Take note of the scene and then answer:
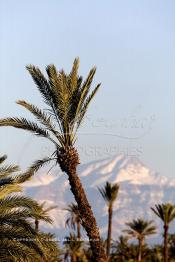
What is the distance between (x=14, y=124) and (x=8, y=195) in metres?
3.12

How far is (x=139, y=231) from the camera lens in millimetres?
106312

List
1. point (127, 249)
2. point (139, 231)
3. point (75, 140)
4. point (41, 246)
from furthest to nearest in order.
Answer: point (127, 249)
point (139, 231)
point (75, 140)
point (41, 246)

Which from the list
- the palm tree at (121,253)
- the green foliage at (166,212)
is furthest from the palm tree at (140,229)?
the green foliage at (166,212)

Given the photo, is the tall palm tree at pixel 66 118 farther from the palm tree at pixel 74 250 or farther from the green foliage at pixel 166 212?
the palm tree at pixel 74 250

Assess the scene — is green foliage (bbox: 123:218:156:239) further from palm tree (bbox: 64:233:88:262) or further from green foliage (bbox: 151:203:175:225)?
green foliage (bbox: 151:203:175:225)

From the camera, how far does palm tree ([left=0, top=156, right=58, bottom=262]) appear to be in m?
27.5

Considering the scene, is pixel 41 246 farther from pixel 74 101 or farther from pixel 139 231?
pixel 139 231

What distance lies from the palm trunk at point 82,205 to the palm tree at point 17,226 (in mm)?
1683

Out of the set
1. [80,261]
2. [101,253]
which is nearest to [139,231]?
[80,261]

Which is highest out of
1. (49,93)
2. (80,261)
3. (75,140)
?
(49,93)

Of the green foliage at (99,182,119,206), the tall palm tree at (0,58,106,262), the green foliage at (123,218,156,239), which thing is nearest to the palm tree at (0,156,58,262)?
the tall palm tree at (0,58,106,262)

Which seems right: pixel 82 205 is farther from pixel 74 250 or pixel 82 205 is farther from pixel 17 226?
pixel 74 250

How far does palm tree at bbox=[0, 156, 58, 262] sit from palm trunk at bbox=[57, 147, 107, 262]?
1683 millimetres

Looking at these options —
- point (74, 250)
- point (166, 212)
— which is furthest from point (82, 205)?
point (74, 250)
